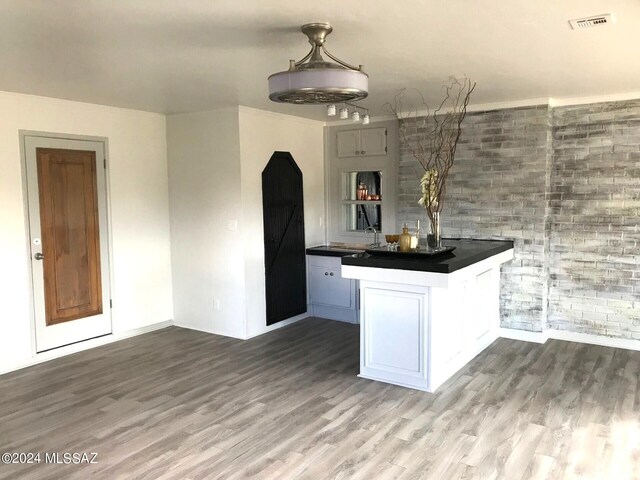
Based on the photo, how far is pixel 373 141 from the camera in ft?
20.5

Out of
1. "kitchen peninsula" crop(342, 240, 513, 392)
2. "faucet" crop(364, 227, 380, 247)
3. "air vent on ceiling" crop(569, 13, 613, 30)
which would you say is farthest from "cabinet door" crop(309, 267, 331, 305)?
"air vent on ceiling" crop(569, 13, 613, 30)

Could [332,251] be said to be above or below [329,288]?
above

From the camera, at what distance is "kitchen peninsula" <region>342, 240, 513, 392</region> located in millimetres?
3887

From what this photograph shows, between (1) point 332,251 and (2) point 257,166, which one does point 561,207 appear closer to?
(1) point 332,251

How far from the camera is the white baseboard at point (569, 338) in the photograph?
5062mm

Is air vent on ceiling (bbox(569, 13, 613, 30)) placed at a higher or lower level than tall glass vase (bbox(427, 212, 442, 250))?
higher

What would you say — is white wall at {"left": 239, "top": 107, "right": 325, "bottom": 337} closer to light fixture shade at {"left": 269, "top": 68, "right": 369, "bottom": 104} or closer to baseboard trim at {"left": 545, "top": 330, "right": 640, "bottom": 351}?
light fixture shade at {"left": 269, "top": 68, "right": 369, "bottom": 104}

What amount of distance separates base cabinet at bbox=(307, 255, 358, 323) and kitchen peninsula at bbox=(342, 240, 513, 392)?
1789mm

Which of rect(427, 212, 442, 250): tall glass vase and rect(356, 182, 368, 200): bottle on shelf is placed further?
rect(356, 182, 368, 200): bottle on shelf

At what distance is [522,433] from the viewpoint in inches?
131

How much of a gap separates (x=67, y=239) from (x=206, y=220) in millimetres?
1341

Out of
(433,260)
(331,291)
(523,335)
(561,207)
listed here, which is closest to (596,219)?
(561,207)

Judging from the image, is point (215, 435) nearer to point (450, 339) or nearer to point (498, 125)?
point (450, 339)

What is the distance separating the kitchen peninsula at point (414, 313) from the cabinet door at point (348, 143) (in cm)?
231
